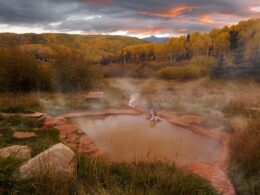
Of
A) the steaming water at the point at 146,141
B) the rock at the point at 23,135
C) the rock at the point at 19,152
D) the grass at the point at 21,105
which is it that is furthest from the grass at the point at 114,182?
the grass at the point at 21,105

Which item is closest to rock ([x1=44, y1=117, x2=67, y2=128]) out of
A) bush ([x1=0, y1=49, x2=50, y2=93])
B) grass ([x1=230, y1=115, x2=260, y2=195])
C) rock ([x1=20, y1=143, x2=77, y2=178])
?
rock ([x1=20, y1=143, x2=77, y2=178])

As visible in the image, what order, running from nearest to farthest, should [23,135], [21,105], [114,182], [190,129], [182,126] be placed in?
[114,182]
[23,135]
[190,129]
[182,126]
[21,105]

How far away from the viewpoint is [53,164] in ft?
9.29

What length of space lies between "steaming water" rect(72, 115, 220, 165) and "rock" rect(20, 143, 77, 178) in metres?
1.12

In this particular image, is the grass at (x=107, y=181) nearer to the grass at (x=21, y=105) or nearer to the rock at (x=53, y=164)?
the rock at (x=53, y=164)

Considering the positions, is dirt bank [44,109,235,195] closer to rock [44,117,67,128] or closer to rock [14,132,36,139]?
rock [44,117,67,128]

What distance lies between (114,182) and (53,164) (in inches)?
29.6

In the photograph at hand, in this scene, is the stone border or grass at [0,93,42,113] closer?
the stone border

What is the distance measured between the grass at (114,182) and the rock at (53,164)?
0.28ft

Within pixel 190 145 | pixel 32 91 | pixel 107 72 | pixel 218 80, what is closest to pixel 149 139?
pixel 190 145

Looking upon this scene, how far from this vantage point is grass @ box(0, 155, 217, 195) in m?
2.51

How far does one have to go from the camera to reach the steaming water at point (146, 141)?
4656 millimetres

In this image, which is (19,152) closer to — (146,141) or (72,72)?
(146,141)

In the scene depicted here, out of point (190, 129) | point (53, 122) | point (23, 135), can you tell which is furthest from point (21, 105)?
point (190, 129)
